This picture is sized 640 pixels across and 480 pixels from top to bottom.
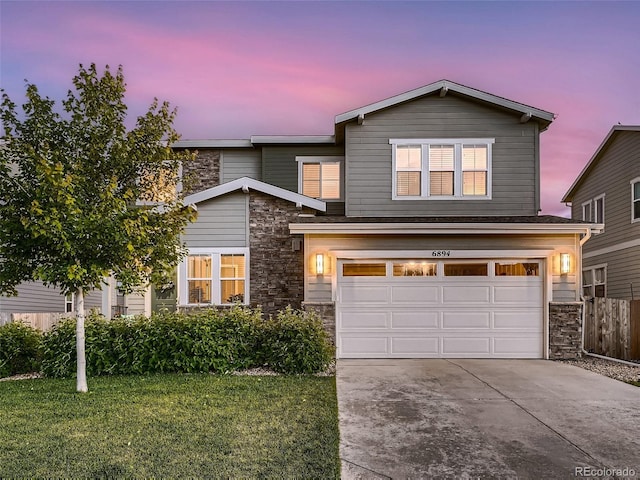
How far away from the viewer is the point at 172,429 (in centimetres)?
531

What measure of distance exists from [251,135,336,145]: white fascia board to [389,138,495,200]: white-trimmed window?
208 cm

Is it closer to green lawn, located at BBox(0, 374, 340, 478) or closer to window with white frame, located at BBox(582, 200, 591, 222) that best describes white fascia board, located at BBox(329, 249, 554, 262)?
green lawn, located at BBox(0, 374, 340, 478)

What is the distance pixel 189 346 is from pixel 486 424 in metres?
5.30

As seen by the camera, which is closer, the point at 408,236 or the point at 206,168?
the point at 408,236

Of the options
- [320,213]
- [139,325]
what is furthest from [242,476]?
[320,213]

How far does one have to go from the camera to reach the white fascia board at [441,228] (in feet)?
35.0

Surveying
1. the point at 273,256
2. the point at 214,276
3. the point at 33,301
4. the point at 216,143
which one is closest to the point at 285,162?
the point at 216,143

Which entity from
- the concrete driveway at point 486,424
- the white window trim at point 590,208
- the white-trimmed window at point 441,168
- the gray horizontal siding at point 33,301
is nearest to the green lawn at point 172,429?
the concrete driveway at point 486,424

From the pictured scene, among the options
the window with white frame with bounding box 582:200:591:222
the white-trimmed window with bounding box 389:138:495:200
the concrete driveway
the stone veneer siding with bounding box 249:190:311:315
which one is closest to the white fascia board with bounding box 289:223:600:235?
the stone veneer siding with bounding box 249:190:311:315

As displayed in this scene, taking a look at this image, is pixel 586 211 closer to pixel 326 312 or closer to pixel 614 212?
pixel 614 212

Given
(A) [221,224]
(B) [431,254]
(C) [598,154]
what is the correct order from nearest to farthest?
(B) [431,254], (A) [221,224], (C) [598,154]

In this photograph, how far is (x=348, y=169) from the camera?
12594 millimetres

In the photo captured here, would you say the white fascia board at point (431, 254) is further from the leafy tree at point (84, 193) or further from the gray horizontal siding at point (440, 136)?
the leafy tree at point (84, 193)

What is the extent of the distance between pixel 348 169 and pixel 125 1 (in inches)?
332
